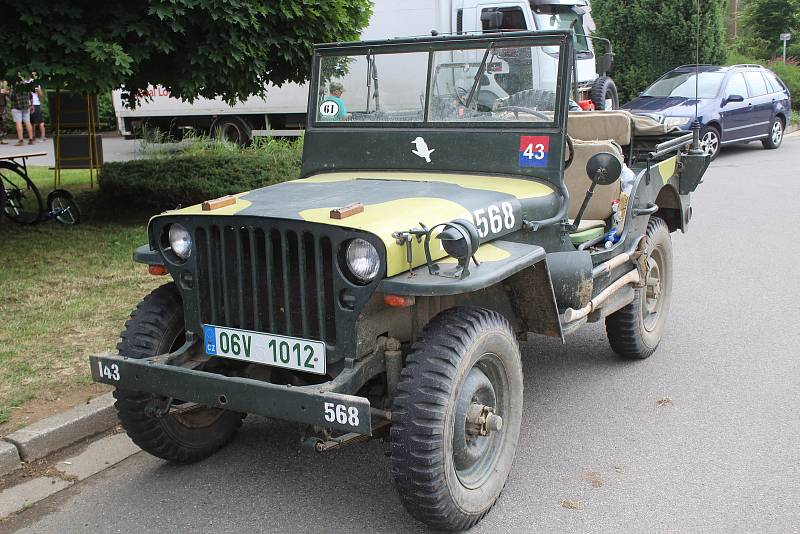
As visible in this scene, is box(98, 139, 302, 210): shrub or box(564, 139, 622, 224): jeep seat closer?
box(564, 139, 622, 224): jeep seat

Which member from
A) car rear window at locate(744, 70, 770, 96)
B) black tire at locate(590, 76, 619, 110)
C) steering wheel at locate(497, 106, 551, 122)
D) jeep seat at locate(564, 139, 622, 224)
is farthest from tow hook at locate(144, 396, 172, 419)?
car rear window at locate(744, 70, 770, 96)

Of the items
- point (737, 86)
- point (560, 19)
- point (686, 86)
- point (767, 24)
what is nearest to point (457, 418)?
point (686, 86)

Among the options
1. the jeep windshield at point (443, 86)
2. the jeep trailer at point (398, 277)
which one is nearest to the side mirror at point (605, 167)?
the jeep trailer at point (398, 277)

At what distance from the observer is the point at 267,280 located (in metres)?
3.61

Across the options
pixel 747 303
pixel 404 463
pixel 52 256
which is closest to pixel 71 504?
pixel 404 463

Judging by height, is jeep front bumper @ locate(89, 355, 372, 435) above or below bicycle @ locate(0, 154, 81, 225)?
below

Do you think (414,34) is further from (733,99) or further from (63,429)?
(63,429)

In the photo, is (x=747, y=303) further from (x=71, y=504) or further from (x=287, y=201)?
(x=71, y=504)

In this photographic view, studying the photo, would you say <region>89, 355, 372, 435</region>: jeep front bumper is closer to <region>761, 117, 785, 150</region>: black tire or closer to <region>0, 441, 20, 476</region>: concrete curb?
<region>0, 441, 20, 476</region>: concrete curb

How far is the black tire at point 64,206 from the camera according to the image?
32.3ft

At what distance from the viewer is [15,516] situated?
3.88 m

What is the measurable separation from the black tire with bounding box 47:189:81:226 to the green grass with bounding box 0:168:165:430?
15cm

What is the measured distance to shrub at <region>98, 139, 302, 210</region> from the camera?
10328 millimetres

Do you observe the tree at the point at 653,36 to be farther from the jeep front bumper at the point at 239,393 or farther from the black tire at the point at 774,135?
the jeep front bumper at the point at 239,393
